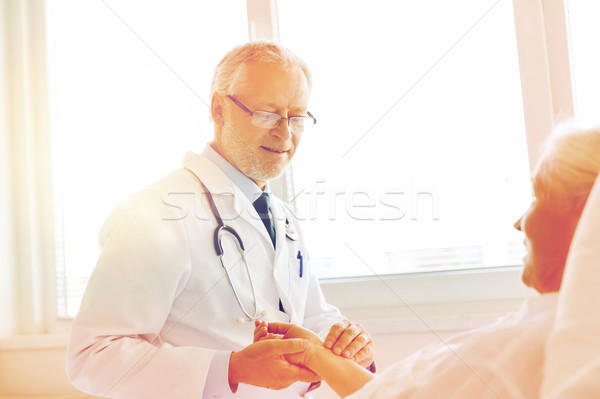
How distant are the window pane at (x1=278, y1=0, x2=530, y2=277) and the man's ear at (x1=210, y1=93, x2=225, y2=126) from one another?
1.19ft

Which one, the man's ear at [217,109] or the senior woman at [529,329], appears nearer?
the senior woman at [529,329]

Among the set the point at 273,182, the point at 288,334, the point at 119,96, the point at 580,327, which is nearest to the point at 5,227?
the point at 119,96

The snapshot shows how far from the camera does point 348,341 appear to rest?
1.06 m

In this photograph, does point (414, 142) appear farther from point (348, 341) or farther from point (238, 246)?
point (348, 341)

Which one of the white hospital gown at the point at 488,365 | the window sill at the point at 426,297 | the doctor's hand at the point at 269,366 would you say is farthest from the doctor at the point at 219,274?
the white hospital gown at the point at 488,365

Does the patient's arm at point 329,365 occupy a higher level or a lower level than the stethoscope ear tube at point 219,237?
lower

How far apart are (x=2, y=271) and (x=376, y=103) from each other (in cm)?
148

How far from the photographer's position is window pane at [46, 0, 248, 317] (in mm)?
1954

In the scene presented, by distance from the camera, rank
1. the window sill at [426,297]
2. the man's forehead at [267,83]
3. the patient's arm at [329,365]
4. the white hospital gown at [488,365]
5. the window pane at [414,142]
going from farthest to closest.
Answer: the window pane at [414,142], the window sill at [426,297], the man's forehead at [267,83], the patient's arm at [329,365], the white hospital gown at [488,365]

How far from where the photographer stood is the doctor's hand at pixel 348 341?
1.06 m

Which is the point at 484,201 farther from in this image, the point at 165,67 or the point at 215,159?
the point at 165,67

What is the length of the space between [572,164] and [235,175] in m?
0.90

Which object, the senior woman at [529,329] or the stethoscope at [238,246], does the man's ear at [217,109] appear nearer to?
the stethoscope at [238,246]

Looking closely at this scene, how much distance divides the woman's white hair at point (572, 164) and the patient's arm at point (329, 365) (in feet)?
1.59
